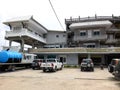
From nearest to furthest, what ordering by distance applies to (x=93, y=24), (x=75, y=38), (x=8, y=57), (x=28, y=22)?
(x=8, y=57)
(x=28, y=22)
(x=93, y=24)
(x=75, y=38)

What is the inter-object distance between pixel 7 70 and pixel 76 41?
2034 cm

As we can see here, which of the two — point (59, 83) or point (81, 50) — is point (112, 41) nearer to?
point (81, 50)

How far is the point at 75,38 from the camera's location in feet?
137

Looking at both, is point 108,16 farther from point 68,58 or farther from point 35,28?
point 35,28

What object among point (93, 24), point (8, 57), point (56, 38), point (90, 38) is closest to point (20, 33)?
point (8, 57)

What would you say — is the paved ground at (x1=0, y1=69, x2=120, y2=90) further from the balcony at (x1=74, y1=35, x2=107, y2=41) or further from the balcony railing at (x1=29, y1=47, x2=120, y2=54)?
the balcony at (x1=74, y1=35, x2=107, y2=41)

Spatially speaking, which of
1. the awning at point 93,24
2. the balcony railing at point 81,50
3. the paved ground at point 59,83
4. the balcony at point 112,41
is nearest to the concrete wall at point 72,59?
the balcony railing at point 81,50

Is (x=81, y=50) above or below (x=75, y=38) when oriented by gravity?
below

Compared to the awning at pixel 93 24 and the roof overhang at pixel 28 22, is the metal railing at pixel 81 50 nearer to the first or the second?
the roof overhang at pixel 28 22

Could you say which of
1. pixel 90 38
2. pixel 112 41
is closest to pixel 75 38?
pixel 90 38

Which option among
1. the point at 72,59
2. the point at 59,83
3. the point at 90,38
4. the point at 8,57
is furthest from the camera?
the point at 90,38

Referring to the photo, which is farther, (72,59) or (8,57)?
(72,59)

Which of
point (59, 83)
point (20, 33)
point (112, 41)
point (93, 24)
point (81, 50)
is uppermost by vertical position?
point (93, 24)

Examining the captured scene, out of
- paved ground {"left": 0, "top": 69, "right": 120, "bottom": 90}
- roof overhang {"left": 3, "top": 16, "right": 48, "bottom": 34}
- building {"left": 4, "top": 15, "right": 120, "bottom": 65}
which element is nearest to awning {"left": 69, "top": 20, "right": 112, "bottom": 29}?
building {"left": 4, "top": 15, "right": 120, "bottom": 65}
